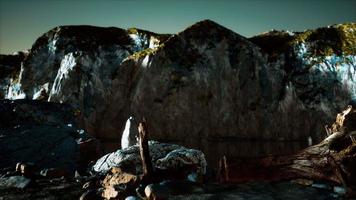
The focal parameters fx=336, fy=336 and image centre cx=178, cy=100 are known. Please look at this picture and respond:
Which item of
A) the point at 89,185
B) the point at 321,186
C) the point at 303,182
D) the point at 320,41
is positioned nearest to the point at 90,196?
the point at 89,185

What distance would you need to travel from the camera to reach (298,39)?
2159 inches

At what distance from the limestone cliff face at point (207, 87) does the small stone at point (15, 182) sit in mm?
36674

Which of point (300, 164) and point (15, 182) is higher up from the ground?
→ point (300, 164)

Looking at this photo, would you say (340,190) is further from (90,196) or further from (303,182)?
(90,196)

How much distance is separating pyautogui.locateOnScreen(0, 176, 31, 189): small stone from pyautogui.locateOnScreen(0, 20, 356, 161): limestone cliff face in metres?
36.7

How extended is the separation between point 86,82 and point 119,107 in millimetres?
6023

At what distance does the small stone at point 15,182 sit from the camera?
35.8 feet

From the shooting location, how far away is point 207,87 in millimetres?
49719

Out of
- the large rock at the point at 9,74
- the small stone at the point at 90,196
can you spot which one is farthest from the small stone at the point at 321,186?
the large rock at the point at 9,74

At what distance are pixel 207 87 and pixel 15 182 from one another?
40013 millimetres

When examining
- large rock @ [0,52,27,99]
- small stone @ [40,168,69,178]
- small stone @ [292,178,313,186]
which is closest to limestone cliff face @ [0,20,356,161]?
large rock @ [0,52,27,99]

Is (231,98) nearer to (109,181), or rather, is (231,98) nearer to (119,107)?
(119,107)

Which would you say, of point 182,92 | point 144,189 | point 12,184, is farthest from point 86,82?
point 144,189

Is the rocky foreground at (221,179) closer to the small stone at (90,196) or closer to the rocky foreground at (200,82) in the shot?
the small stone at (90,196)
